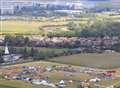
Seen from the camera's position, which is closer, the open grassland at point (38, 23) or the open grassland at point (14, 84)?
the open grassland at point (14, 84)

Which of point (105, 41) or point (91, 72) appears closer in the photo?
point (91, 72)

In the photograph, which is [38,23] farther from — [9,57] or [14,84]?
[14,84]

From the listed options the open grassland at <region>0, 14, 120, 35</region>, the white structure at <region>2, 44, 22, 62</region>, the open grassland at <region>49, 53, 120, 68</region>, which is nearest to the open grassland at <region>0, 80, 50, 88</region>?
the open grassland at <region>49, 53, 120, 68</region>


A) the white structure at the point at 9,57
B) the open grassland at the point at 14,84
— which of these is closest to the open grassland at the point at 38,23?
the white structure at the point at 9,57

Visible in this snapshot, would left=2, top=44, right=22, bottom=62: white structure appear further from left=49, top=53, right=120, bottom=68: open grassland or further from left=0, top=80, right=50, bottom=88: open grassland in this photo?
left=0, top=80, right=50, bottom=88: open grassland

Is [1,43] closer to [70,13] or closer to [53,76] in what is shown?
[53,76]

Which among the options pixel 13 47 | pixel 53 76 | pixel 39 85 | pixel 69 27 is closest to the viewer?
pixel 39 85

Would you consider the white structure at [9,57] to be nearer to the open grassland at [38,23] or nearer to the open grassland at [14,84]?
the open grassland at [14,84]

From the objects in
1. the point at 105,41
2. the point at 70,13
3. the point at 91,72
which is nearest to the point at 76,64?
the point at 91,72

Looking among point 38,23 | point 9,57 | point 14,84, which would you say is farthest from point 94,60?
point 38,23
